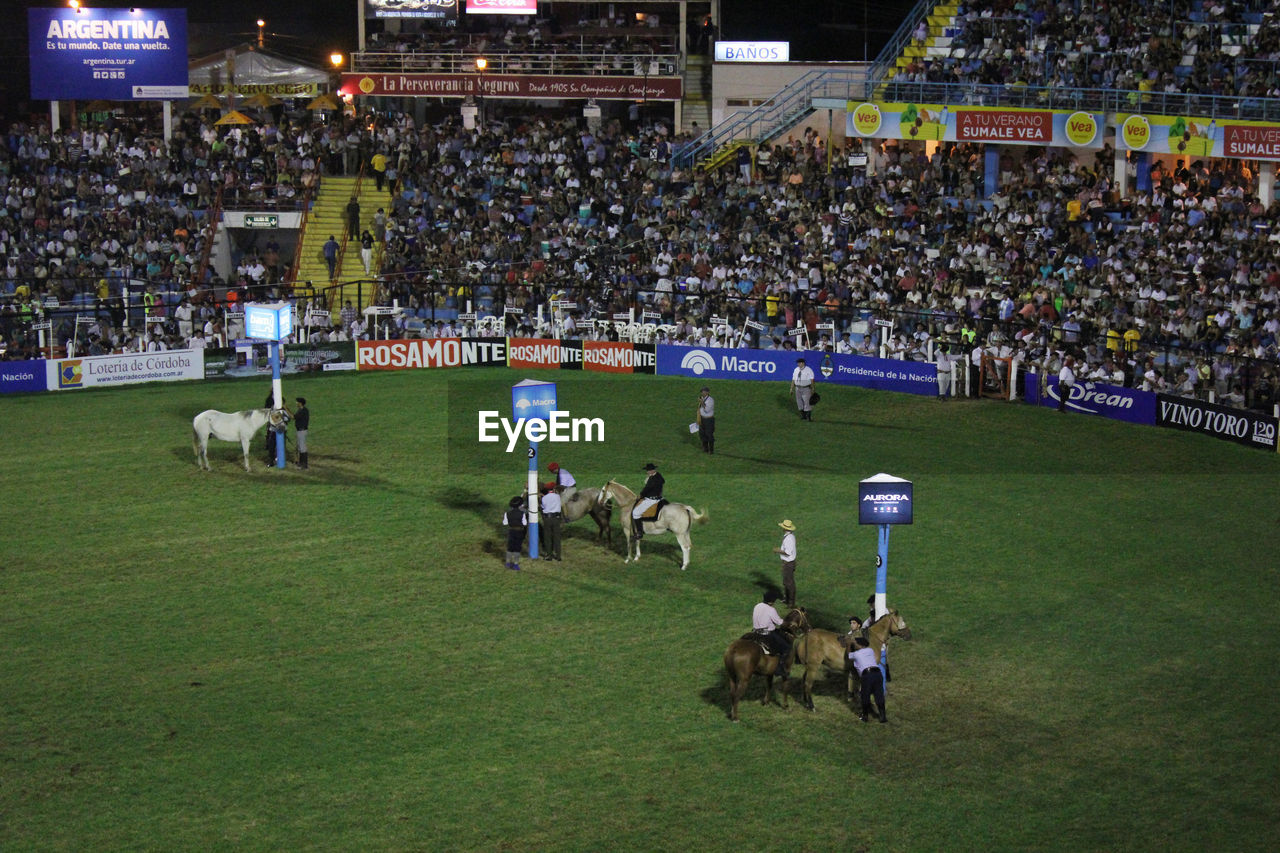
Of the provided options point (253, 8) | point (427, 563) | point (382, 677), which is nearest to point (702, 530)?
point (427, 563)

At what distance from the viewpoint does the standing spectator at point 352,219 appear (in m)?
50.8

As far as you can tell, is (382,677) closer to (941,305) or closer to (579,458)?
(579,458)

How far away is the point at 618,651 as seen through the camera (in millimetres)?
20969

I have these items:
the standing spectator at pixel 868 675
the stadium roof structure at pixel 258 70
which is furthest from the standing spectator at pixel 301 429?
the stadium roof structure at pixel 258 70

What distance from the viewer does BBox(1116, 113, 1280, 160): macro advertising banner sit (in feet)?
133

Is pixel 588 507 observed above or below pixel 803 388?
below

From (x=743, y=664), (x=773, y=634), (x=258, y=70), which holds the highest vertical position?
(x=258, y=70)

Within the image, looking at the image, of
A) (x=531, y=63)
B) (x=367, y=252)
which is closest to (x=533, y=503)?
(x=367, y=252)

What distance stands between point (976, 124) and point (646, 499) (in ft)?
84.8

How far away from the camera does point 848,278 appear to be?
4462cm

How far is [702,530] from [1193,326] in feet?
60.5

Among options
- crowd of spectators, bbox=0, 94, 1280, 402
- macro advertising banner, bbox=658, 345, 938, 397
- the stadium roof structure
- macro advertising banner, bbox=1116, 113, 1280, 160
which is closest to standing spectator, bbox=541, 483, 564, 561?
macro advertising banner, bbox=658, 345, 938, 397

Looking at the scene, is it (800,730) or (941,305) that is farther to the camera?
(941,305)

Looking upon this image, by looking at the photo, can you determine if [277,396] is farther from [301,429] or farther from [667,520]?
[667,520]
